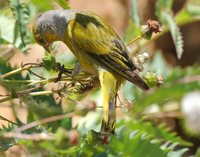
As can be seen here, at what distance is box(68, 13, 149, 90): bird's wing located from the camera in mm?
1934

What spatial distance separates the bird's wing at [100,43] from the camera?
6.34ft

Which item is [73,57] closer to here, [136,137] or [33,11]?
[33,11]

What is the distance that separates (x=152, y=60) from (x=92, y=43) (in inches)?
29.2

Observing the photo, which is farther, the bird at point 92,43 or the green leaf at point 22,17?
the bird at point 92,43

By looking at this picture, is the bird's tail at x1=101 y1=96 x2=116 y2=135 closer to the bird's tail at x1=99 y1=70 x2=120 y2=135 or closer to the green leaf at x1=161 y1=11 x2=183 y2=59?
the bird's tail at x1=99 y1=70 x2=120 y2=135

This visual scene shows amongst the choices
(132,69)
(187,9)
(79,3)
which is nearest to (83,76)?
(132,69)

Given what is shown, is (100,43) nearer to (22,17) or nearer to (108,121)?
(22,17)

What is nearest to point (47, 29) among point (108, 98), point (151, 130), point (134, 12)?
point (134, 12)

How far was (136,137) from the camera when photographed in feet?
5.48

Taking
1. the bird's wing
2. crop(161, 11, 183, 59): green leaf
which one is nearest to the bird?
the bird's wing

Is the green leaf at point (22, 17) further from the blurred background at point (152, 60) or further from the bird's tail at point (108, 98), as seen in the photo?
the bird's tail at point (108, 98)

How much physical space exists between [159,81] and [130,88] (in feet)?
1.88

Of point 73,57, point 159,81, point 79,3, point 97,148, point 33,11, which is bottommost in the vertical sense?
point 97,148

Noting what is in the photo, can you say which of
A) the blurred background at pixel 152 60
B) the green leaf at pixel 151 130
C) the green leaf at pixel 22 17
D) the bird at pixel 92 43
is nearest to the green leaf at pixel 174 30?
the blurred background at pixel 152 60
